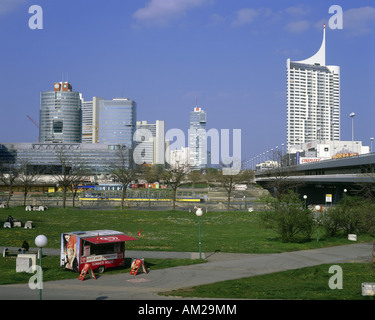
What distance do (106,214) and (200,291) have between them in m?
35.1

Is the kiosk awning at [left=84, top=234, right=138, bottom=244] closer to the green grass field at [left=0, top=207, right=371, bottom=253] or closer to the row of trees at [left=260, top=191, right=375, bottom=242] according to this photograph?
the green grass field at [left=0, top=207, right=371, bottom=253]

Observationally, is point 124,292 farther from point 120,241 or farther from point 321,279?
point 321,279

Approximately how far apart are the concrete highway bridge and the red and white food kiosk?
1401 centimetres

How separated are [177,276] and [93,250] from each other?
172 inches

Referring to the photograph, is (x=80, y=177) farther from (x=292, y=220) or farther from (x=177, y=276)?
(x=177, y=276)

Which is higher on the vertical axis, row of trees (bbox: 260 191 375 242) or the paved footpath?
row of trees (bbox: 260 191 375 242)

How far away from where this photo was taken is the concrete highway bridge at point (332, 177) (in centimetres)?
4579

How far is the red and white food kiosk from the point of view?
18.8 metres

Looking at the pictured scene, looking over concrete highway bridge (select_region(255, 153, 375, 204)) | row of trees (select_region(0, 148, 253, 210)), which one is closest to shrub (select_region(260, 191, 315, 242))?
concrete highway bridge (select_region(255, 153, 375, 204))

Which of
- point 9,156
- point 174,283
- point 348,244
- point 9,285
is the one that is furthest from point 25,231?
point 9,156

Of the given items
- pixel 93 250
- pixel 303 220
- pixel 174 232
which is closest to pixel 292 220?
pixel 303 220

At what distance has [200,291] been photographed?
1545 cm

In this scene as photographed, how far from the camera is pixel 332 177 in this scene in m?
57.3
